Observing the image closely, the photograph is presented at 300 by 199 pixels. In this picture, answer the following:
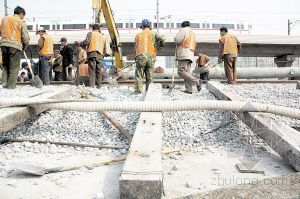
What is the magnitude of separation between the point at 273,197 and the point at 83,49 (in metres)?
10.8

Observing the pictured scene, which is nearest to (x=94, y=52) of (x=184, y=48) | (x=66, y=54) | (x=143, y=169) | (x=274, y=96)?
(x=184, y=48)

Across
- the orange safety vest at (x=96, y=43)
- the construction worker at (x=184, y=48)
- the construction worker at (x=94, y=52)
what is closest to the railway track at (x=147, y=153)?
the construction worker at (x=184, y=48)

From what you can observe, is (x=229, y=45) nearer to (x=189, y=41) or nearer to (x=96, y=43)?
(x=189, y=41)

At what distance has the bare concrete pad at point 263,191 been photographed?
5.77ft

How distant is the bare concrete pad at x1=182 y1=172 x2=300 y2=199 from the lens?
5.77ft

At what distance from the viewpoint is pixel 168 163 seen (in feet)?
9.97

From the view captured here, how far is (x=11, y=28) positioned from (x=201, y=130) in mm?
5495

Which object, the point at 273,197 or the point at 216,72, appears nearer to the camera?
the point at 273,197

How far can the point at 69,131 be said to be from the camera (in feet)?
13.1

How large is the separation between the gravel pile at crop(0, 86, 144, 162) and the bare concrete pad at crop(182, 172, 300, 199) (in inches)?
63.2

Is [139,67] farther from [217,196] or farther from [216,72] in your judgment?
[216,72]

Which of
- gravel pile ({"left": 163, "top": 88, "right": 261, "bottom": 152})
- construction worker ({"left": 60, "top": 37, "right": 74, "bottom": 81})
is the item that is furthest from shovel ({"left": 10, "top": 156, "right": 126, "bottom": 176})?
construction worker ({"left": 60, "top": 37, "right": 74, "bottom": 81})

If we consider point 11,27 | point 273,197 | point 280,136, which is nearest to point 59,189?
point 273,197

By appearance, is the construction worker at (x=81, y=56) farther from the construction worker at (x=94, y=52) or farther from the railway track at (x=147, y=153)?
the railway track at (x=147, y=153)
